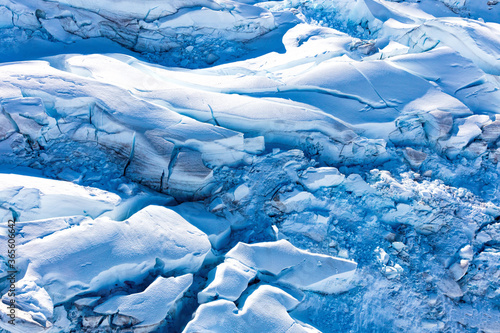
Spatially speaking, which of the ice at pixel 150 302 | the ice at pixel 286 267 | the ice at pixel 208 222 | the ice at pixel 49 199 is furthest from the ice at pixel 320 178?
the ice at pixel 49 199

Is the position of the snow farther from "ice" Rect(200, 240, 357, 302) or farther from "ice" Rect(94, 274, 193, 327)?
"ice" Rect(94, 274, 193, 327)

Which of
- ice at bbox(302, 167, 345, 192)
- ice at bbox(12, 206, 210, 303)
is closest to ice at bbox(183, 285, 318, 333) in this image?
ice at bbox(12, 206, 210, 303)

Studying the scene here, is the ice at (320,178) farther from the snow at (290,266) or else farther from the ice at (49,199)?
the ice at (49,199)

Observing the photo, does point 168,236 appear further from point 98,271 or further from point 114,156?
point 114,156

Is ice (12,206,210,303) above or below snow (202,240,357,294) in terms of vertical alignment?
above

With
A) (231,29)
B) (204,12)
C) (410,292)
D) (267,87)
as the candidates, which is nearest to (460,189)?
(410,292)

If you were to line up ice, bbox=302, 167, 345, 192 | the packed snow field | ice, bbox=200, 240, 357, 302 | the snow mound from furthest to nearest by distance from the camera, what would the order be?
ice, bbox=302, 167, 345, 192
ice, bbox=200, 240, 357, 302
the packed snow field
the snow mound
